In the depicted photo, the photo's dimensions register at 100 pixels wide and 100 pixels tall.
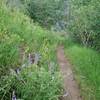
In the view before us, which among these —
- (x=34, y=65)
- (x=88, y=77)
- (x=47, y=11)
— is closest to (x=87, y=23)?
(x=88, y=77)

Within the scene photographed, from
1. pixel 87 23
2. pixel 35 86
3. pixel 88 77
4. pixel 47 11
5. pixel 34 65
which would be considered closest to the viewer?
pixel 35 86

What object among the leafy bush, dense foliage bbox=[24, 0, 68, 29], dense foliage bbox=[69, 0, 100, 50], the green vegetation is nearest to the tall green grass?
the green vegetation

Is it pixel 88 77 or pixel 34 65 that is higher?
pixel 34 65

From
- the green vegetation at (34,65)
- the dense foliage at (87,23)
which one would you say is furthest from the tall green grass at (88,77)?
the dense foliage at (87,23)

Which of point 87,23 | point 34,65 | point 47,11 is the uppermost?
point 34,65

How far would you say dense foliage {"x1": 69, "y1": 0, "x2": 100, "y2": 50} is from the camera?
1184 cm

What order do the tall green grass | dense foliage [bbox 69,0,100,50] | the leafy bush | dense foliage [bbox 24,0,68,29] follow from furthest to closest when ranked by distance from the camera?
dense foliage [bbox 24,0,68,29], dense foliage [bbox 69,0,100,50], the tall green grass, the leafy bush

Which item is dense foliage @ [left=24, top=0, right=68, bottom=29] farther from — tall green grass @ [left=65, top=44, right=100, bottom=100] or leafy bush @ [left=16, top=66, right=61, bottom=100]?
leafy bush @ [left=16, top=66, right=61, bottom=100]

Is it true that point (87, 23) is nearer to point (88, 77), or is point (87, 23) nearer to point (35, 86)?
point (88, 77)

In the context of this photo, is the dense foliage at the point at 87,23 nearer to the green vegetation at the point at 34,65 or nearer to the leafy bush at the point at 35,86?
the green vegetation at the point at 34,65

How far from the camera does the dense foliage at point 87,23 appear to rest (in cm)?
1184

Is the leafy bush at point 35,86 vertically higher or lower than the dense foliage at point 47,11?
higher

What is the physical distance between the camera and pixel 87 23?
1308cm

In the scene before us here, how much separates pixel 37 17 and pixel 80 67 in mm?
18803
